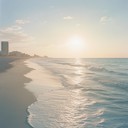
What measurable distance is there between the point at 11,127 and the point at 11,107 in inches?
104

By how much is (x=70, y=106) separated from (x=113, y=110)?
192 cm

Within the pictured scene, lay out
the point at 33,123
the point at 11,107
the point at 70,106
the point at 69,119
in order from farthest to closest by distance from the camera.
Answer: the point at 70,106
the point at 11,107
the point at 69,119
the point at 33,123

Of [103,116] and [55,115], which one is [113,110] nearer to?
[103,116]

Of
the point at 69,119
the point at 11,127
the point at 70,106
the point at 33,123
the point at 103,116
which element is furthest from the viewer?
the point at 70,106

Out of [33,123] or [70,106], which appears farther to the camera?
[70,106]

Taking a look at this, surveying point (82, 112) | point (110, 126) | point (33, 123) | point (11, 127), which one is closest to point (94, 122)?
point (110, 126)

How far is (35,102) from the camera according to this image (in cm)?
1142

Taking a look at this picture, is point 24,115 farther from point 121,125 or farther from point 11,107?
point 121,125

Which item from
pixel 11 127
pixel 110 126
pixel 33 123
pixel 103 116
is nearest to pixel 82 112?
pixel 103 116

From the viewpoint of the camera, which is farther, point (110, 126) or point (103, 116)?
point (103, 116)

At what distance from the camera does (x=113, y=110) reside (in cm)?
1038

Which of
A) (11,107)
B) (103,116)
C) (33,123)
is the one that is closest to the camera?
(33,123)

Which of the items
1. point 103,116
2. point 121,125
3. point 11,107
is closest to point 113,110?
point 103,116

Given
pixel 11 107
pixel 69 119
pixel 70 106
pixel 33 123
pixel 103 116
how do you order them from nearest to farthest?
1. pixel 33 123
2. pixel 69 119
3. pixel 103 116
4. pixel 11 107
5. pixel 70 106
